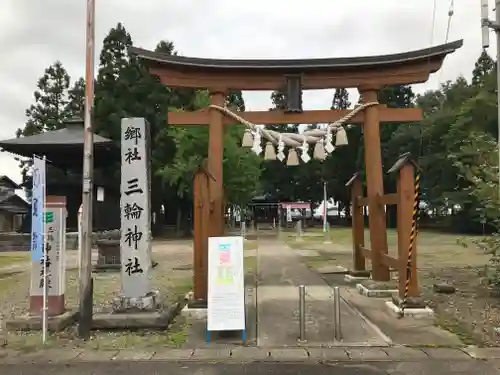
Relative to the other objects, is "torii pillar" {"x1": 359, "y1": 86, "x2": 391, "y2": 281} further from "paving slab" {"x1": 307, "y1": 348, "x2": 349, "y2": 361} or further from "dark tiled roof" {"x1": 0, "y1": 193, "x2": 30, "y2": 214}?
"dark tiled roof" {"x1": 0, "y1": 193, "x2": 30, "y2": 214}

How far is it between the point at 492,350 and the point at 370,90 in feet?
21.3

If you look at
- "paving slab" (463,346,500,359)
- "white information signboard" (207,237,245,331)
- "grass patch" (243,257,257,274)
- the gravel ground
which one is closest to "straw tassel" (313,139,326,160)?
the gravel ground

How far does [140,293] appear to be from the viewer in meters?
8.42

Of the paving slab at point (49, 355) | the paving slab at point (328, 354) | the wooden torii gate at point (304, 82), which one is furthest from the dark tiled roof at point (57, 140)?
the paving slab at point (328, 354)

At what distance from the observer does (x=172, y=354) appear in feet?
22.1

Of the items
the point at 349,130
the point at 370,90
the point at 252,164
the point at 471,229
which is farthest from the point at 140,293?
the point at 349,130

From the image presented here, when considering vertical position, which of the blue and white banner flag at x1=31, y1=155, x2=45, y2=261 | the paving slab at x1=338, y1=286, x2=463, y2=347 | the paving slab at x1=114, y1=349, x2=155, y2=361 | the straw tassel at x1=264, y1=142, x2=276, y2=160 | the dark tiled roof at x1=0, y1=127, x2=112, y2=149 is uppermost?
the dark tiled roof at x1=0, y1=127, x2=112, y2=149

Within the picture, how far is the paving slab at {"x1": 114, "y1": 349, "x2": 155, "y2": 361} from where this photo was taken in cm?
656

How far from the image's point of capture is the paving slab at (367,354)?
21.2ft

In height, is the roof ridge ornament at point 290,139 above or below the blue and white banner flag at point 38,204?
above

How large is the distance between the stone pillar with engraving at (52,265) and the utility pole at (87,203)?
113 cm

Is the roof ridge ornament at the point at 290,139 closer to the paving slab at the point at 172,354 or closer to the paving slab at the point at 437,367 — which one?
the paving slab at the point at 172,354

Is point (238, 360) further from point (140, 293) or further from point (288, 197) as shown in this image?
point (288, 197)

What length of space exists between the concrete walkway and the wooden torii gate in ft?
6.06
